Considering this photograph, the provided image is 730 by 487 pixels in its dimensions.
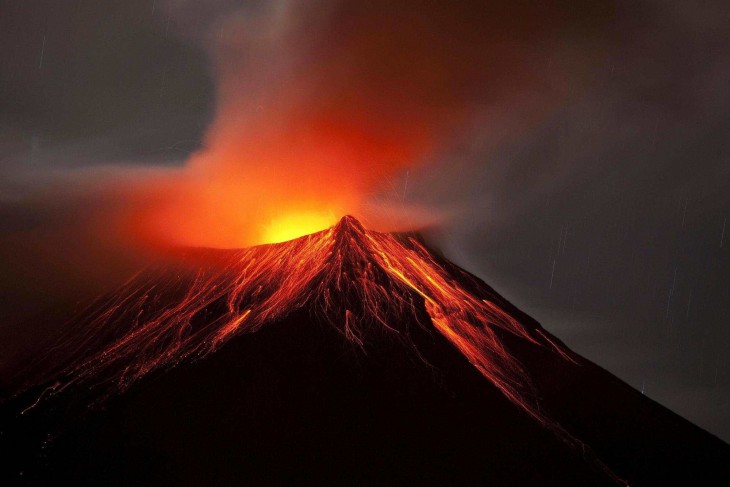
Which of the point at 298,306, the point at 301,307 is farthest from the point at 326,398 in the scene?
the point at 298,306

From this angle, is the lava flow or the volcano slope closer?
the volcano slope

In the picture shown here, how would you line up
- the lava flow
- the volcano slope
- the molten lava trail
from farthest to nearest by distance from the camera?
the lava flow
the molten lava trail
the volcano slope

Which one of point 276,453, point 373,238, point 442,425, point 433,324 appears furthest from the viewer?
point 373,238

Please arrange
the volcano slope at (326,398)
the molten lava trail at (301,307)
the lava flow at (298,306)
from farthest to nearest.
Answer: the lava flow at (298,306) → the molten lava trail at (301,307) → the volcano slope at (326,398)

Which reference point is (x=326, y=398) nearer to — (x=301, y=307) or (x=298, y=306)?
(x=301, y=307)

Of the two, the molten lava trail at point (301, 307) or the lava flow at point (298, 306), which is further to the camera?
the lava flow at point (298, 306)

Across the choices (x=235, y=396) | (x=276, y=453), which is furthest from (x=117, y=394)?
(x=276, y=453)

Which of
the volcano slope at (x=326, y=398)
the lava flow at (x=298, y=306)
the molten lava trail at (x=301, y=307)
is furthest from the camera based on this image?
the lava flow at (x=298, y=306)

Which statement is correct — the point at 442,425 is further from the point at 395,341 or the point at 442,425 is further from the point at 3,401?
the point at 3,401
